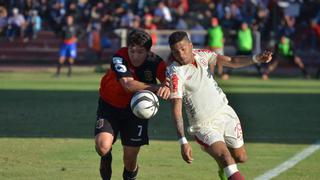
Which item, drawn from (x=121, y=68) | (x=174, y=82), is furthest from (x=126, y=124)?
(x=174, y=82)

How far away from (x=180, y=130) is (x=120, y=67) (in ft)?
4.49

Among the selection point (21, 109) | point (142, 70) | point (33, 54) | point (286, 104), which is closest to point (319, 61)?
point (33, 54)

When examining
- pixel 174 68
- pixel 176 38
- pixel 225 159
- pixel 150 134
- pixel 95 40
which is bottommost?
pixel 95 40

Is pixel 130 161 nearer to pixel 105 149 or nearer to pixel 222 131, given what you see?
pixel 105 149

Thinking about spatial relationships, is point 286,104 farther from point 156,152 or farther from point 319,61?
point 319,61

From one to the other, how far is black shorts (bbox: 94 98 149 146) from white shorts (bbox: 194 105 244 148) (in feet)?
3.13

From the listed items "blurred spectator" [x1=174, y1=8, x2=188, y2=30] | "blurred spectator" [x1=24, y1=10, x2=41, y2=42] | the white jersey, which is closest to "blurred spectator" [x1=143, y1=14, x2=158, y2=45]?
"blurred spectator" [x1=174, y1=8, x2=188, y2=30]

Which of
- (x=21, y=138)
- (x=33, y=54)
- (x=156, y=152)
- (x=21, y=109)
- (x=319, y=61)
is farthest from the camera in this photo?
(x=33, y=54)

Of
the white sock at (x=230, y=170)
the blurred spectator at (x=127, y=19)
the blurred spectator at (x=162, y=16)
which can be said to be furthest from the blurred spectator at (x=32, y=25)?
the white sock at (x=230, y=170)

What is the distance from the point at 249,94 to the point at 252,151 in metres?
12.3

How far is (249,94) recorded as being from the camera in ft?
87.9

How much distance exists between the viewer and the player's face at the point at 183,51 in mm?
9664

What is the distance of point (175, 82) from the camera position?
32.0ft

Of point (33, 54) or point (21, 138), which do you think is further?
point (33, 54)
